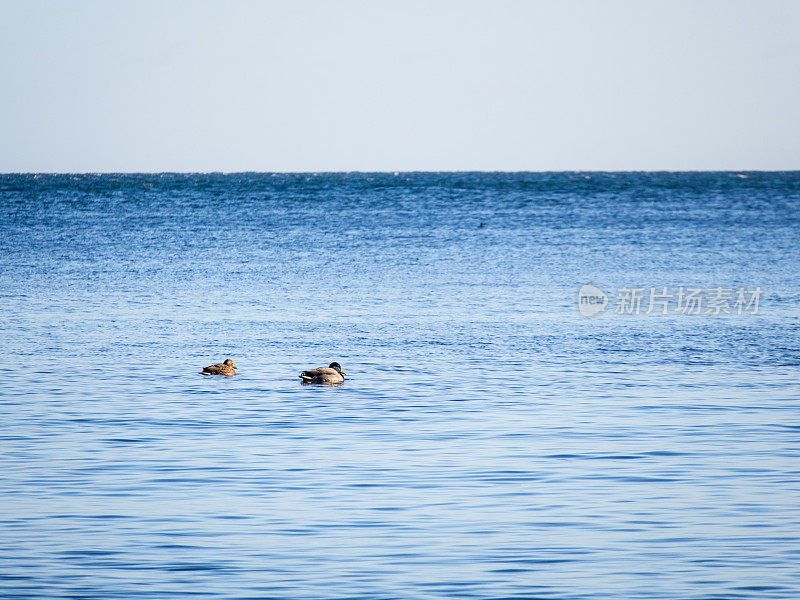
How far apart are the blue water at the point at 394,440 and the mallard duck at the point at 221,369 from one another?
0.19m

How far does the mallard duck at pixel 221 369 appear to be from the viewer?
2186cm

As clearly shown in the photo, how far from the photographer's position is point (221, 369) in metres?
21.9

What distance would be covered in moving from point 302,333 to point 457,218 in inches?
2018

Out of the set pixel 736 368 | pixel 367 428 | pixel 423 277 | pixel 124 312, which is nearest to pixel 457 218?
pixel 423 277

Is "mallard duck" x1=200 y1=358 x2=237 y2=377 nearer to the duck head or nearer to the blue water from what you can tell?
the blue water

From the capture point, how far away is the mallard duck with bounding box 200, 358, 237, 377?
861 inches

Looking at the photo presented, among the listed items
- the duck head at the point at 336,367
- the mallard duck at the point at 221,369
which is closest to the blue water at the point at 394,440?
the mallard duck at the point at 221,369

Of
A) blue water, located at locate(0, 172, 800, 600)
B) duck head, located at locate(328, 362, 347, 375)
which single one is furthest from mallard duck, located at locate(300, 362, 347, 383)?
duck head, located at locate(328, 362, 347, 375)

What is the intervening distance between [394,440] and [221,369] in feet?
21.2

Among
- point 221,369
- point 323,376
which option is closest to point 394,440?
point 323,376

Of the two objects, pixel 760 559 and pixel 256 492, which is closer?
pixel 760 559

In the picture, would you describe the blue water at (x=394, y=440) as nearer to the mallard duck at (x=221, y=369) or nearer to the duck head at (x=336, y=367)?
the mallard duck at (x=221, y=369)

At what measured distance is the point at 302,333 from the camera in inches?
1105

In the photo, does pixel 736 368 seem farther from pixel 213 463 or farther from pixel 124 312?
pixel 124 312
